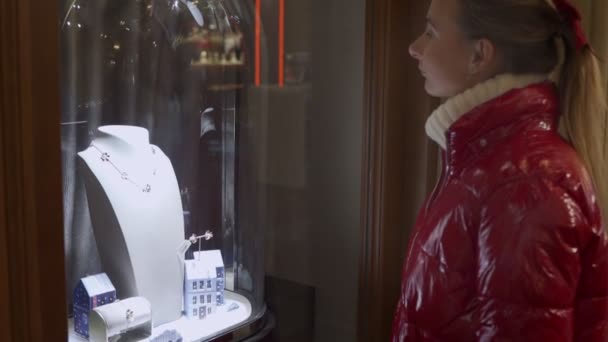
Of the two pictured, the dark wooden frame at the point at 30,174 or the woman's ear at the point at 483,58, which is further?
the woman's ear at the point at 483,58

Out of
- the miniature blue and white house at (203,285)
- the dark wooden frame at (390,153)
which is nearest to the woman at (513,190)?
the dark wooden frame at (390,153)

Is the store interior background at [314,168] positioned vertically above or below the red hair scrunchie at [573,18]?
below

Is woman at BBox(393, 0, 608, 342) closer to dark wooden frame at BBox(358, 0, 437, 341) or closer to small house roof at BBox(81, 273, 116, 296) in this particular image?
dark wooden frame at BBox(358, 0, 437, 341)

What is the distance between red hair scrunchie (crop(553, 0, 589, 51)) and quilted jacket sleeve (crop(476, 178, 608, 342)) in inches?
9.5

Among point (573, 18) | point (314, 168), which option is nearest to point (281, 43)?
point (314, 168)

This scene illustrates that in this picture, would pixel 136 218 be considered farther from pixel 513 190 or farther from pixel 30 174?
pixel 513 190

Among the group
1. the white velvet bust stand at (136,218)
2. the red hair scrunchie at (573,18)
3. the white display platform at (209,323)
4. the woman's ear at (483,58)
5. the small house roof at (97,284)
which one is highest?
the red hair scrunchie at (573,18)

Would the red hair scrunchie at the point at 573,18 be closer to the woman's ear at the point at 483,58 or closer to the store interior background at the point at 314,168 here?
the woman's ear at the point at 483,58

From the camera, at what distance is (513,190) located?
0.87 m

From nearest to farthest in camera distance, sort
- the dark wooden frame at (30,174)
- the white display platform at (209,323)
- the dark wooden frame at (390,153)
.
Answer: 1. the dark wooden frame at (30,174)
2. the white display platform at (209,323)
3. the dark wooden frame at (390,153)

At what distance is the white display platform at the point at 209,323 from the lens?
4.57 feet

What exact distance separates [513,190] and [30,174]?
0.66 m

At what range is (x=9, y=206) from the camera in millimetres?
819

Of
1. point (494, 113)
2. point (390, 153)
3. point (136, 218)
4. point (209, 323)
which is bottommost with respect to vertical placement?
point (209, 323)
